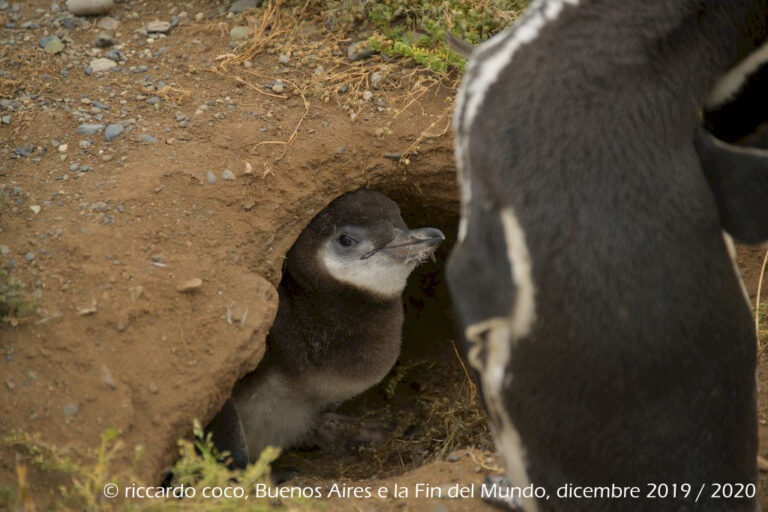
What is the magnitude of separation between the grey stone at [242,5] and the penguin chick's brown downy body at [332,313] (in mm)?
1170

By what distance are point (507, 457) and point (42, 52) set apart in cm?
316

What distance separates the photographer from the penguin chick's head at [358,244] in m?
4.32

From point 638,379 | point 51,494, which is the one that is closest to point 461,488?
point 638,379

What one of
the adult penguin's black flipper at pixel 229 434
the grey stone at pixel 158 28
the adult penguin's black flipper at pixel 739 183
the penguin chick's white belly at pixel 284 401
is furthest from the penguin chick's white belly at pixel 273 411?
the adult penguin's black flipper at pixel 739 183

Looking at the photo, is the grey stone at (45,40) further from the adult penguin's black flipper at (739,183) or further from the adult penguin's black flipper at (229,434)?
the adult penguin's black flipper at (739,183)

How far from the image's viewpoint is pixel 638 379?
2223mm

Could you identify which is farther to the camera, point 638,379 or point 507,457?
point 507,457

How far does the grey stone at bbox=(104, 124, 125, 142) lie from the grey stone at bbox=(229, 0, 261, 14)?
3.49 ft

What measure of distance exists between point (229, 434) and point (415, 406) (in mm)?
1386

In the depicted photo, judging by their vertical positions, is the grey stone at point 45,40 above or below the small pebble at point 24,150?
above

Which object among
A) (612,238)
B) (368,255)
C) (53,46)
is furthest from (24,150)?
(612,238)

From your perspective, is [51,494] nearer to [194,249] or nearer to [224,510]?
[224,510]

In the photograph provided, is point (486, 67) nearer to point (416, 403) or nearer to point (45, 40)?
point (45, 40)

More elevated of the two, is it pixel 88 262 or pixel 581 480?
pixel 581 480
